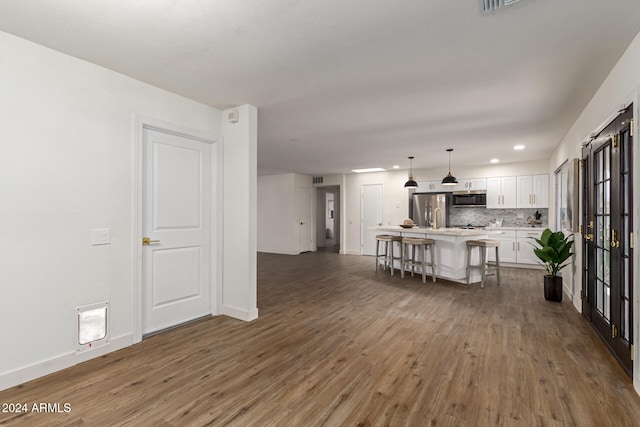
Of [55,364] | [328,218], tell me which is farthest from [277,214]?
[55,364]

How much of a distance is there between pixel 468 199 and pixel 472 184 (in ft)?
1.27

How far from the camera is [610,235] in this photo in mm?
2834

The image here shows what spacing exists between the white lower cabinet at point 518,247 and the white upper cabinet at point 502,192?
2.25 feet

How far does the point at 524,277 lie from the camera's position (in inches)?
247

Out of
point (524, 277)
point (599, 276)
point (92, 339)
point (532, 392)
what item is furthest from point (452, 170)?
point (92, 339)

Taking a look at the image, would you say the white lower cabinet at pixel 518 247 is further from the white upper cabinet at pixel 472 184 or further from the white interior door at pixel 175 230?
the white interior door at pixel 175 230

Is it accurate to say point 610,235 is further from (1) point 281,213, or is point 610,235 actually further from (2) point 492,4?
(1) point 281,213

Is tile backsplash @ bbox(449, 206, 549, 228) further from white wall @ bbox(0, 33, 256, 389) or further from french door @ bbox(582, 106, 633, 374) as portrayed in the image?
white wall @ bbox(0, 33, 256, 389)

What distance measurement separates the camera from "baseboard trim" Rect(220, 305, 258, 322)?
369 cm

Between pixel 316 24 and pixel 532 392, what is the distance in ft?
9.56

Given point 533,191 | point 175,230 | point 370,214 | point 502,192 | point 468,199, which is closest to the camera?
point 175,230

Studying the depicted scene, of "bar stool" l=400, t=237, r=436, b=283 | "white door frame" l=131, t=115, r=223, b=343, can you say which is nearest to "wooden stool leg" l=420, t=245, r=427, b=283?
"bar stool" l=400, t=237, r=436, b=283

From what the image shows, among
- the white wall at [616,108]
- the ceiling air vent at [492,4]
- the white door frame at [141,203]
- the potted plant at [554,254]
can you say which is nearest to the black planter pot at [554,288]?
the potted plant at [554,254]

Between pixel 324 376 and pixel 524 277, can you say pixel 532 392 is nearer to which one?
pixel 324 376
